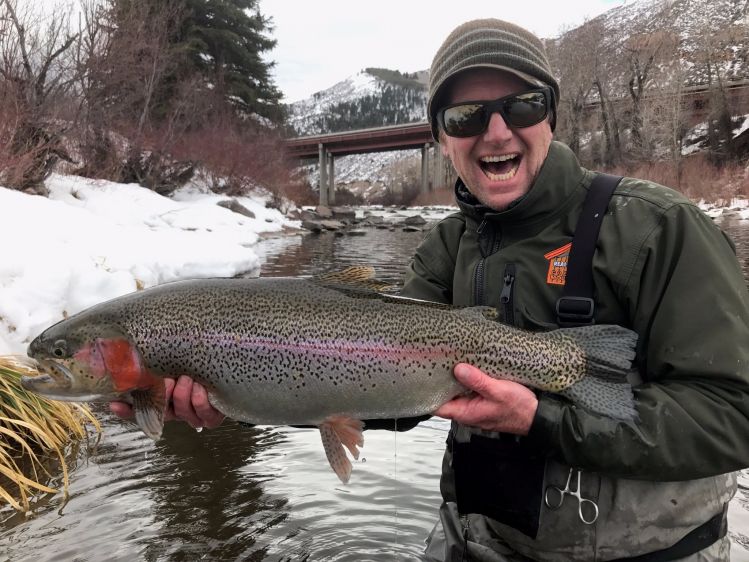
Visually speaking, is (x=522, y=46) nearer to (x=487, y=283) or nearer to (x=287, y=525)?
(x=487, y=283)

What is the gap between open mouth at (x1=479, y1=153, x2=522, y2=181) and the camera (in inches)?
94.1

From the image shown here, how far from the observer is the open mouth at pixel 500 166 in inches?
94.1

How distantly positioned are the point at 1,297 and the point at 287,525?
373 centimetres

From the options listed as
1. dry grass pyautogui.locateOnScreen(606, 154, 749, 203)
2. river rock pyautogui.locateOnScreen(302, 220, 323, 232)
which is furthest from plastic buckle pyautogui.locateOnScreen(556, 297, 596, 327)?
dry grass pyautogui.locateOnScreen(606, 154, 749, 203)

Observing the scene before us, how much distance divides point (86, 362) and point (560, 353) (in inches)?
74.7

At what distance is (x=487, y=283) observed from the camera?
2371 mm

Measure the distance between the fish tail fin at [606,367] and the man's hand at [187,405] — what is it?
147 cm

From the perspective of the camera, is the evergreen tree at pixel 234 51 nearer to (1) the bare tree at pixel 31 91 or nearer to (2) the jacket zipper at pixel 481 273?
(1) the bare tree at pixel 31 91

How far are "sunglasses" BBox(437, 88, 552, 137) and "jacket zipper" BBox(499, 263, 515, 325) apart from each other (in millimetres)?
597

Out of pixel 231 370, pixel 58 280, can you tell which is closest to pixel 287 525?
pixel 231 370

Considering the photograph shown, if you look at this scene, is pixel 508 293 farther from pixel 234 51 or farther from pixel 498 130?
pixel 234 51

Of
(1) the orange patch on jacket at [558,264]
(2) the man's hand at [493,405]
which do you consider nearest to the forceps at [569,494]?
(2) the man's hand at [493,405]

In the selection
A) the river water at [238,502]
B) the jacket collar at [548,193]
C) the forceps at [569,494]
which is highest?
the jacket collar at [548,193]

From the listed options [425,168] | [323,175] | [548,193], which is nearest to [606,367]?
[548,193]
